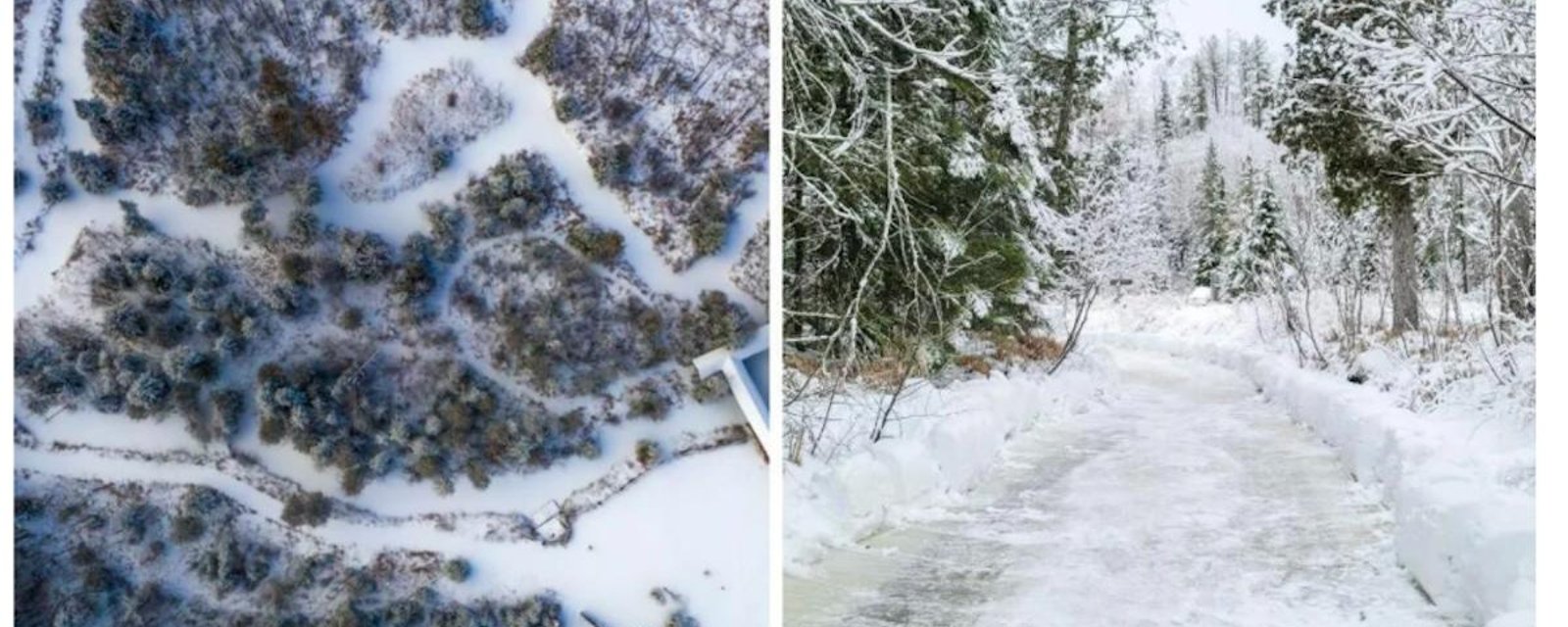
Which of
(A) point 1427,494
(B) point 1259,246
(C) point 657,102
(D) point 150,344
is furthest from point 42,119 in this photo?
(A) point 1427,494

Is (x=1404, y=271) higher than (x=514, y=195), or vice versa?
(x=514, y=195)

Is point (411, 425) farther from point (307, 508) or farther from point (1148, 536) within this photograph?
point (1148, 536)

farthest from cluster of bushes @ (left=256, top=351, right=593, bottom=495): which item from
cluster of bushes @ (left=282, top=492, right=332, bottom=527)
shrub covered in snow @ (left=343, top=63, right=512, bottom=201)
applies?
shrub covered in snow @ (left=343, top=63, right=512, bottom=201)

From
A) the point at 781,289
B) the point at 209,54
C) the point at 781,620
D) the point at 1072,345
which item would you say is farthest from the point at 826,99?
the point at 209,54

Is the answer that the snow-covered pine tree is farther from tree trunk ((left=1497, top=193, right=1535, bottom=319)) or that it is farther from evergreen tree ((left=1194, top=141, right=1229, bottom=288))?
tree trunk ((left=1497, top=193, right=1535, bottom=319))

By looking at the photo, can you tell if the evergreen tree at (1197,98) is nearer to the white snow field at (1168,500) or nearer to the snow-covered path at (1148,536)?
the white snow field at (1168,500)
